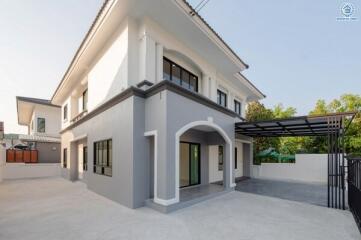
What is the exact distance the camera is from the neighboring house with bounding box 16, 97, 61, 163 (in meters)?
19.1

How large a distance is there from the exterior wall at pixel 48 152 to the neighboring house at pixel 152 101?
32.5 feet

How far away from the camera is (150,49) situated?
7.74 metres

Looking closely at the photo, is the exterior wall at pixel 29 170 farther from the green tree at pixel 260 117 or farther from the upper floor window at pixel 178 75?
the green tree at pixel 260 117

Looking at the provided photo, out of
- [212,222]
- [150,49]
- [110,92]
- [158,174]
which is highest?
[150,49]

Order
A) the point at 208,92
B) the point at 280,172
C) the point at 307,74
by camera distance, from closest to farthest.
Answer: the point at 208,92, the point at 280,172, the point at 307,74

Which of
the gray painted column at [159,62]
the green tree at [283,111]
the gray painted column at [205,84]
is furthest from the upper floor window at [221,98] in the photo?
the green tree at [283,111]

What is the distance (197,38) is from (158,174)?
5986 mm

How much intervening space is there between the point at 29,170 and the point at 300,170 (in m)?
21.0

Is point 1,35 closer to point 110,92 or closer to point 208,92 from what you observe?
point 110,92

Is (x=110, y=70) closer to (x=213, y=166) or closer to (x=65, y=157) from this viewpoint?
(x=213, y=166)

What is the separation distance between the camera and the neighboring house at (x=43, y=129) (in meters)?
19.1

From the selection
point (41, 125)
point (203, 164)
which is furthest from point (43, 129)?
point (203, 164)

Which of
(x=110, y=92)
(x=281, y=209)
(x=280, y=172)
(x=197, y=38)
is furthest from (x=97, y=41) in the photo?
(x=280, y=172)

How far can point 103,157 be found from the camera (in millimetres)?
9148
